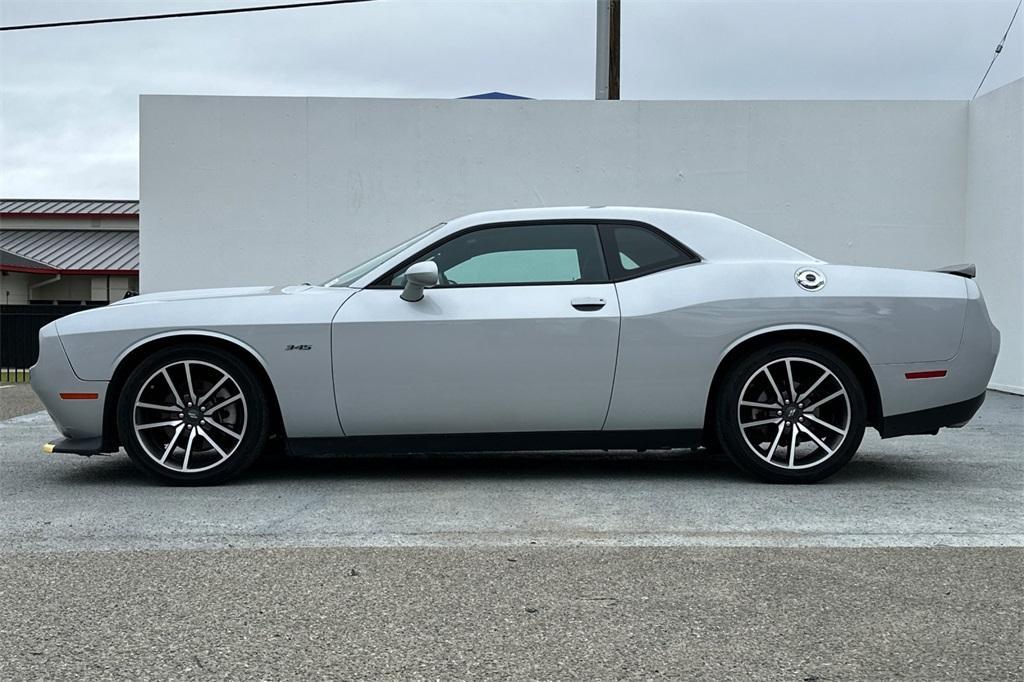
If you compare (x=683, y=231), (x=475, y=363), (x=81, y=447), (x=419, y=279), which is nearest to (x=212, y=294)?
(x=81, y=447)

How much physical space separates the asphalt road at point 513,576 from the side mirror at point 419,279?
942mm

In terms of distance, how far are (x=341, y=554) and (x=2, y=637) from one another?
3.95 ft

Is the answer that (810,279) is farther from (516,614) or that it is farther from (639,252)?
(516,614)

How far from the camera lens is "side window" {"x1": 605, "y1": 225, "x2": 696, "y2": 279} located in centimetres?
548

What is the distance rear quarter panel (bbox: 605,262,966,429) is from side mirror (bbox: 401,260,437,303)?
0.95 m

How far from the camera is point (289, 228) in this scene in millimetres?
12039

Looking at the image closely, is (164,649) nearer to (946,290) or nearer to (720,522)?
(720,522)

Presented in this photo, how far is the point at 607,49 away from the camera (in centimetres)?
1496

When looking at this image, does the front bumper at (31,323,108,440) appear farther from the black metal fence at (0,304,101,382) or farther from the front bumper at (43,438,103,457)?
the black metal fence at (0,304,101,382)

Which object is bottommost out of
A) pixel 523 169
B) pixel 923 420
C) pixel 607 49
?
pixel 923 420

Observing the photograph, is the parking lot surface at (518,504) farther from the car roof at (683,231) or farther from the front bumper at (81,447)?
the car roof at (683,231)

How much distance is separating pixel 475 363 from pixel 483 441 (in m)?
0.40

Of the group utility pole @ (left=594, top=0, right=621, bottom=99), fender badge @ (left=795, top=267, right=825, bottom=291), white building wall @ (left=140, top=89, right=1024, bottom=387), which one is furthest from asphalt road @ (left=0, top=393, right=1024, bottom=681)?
utility pole @ (left=594, top=0, right=621, bottom=99)

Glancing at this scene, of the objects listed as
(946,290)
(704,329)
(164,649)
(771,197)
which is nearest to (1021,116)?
(771,197)
